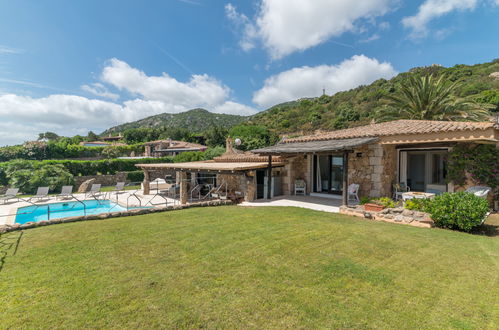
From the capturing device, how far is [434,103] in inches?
896

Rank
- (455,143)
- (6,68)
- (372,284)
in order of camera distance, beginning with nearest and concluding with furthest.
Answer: (372,284)
(455,143)
(6,68)

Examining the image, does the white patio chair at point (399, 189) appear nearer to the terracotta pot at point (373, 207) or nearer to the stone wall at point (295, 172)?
the terracotta pot at point (373, 207)

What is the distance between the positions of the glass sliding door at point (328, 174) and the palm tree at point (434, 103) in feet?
40.1

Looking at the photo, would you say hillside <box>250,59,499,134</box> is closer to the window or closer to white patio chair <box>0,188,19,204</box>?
the window

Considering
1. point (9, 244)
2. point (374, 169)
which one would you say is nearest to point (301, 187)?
point (374, 169)

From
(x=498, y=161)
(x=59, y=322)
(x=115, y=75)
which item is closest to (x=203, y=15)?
(x=115, y=75)

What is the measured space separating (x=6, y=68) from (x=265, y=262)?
72.1ft

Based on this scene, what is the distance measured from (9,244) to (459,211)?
1443 cm

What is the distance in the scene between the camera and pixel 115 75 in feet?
101

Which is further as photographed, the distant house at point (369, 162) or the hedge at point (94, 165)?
the hedge at point (94, 165)

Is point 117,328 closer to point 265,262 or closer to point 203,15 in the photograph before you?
point 265,262

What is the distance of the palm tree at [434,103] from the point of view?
2158 centimetres

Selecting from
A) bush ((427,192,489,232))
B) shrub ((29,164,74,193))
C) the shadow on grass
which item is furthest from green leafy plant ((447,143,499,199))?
shrub ((29,164,74,193))

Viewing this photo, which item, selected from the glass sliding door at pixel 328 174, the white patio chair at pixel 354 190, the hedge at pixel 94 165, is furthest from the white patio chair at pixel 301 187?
the hedge at pixel 94 165
